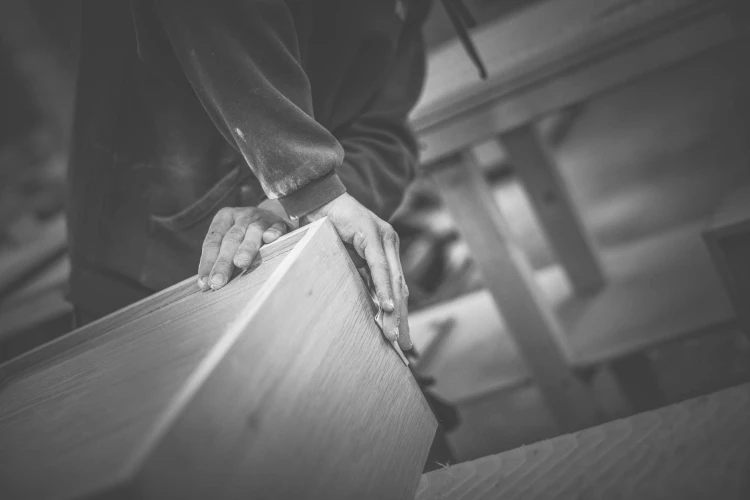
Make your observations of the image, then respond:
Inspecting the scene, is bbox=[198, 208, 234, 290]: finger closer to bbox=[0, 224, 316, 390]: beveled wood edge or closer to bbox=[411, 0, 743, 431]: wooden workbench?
bbox=[0, 224, 316, 390]: beveled wood edge

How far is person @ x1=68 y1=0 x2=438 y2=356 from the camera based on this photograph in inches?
29.3

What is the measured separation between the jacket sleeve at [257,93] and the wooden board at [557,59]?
734 millimetres

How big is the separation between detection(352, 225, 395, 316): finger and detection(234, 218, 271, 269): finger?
0.14 meters

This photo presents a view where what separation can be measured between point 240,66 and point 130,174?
44 cm

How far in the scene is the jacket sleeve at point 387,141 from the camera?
3.39 feet

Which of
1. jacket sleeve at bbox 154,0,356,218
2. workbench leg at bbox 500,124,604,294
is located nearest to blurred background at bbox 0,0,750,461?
workbench leg at bbox 500,124,604,294

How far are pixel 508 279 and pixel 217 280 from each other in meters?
1.22

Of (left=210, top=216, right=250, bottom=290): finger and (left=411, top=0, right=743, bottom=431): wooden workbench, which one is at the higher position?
Answer: (left=210, top=216, right=250, bottom=290): finger

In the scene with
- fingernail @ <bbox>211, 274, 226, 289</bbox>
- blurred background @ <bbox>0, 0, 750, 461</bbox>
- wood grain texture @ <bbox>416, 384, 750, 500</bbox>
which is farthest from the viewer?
blurred background @ <bbox>0, 0, 750, 461</bbox>

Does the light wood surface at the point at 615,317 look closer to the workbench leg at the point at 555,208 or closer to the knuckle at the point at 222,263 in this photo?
the workbench leg at the point at 555,208

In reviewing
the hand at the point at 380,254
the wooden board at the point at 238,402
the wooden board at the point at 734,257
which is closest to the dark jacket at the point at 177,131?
the hand at the point at 380,254

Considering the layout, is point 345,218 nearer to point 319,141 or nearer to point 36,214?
point 319,141

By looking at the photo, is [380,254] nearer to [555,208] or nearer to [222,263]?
[222,263]

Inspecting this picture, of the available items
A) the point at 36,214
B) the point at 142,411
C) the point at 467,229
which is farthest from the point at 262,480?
the point at 36,214
